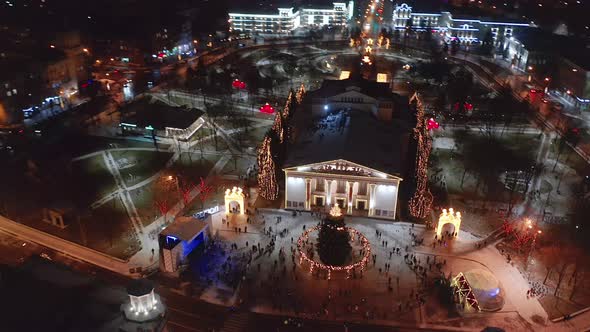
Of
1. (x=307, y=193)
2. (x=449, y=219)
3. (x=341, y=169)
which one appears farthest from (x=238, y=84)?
(x=449, y=219)

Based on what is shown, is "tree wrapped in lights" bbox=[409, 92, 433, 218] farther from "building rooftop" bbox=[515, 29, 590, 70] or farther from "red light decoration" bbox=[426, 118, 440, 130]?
"building rooftop" bbox=[515, 29, 590, 70]

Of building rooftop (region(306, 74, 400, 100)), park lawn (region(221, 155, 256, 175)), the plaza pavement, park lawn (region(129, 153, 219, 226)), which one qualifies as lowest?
the plaza pavement

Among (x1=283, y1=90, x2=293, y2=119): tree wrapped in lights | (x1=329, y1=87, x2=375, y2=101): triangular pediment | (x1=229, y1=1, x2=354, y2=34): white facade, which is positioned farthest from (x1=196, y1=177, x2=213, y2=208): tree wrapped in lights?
(x1=229, y1=1, x2=354, y2=34): white facade

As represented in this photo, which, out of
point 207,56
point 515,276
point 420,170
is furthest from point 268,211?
point 207,56

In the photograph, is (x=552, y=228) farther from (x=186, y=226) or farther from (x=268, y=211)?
(x=186, y=226)

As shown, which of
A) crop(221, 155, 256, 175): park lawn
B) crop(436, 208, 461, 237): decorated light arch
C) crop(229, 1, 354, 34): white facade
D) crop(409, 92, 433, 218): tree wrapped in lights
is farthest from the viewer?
crop(229, 1, 354, 34): white facade

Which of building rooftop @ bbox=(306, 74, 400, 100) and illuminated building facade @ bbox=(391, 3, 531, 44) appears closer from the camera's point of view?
building rooftop @ bbox=(306, 74, 400, 100)

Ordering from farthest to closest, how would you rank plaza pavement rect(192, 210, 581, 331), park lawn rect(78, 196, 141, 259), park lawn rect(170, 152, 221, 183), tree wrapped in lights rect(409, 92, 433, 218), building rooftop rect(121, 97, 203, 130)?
building rooftop rect(121, 97, 203, 130) < park lawn rect(170, 152, 221, 183) < tree wrapped in lights rect(409, 92, 433, 218) < park lawn rect(78, 196, 141, 259) < plaza pavement rect(192, 210, 581, 331)
